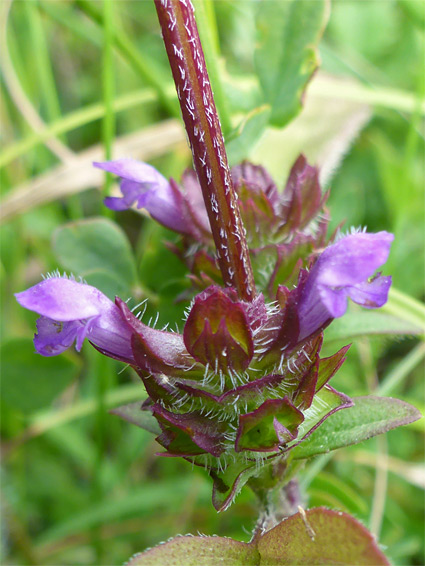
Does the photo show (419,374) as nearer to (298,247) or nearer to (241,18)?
(298,247)

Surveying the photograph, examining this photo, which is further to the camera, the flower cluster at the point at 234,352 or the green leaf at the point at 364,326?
the green leaf at the point at 364,326

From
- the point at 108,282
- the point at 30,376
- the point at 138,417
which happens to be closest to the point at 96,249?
the point at 108,282

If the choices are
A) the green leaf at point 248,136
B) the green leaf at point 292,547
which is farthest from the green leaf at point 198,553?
the green leaf at point 248,136

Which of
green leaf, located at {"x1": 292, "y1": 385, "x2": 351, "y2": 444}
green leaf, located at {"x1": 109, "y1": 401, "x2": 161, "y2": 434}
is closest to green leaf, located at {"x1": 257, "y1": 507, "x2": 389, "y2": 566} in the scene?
green leaf, located at {"x1": 292, "y1": 385, "x2": 351, "y2": 444}

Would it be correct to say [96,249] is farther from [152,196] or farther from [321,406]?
[321,406]

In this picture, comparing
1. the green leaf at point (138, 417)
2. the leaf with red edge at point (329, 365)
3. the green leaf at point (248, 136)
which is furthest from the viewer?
the green leaf at point (248, 136)

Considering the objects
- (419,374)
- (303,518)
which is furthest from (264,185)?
(419,374)

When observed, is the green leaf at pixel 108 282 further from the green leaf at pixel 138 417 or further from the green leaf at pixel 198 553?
the green leaf at pixel 198 553
